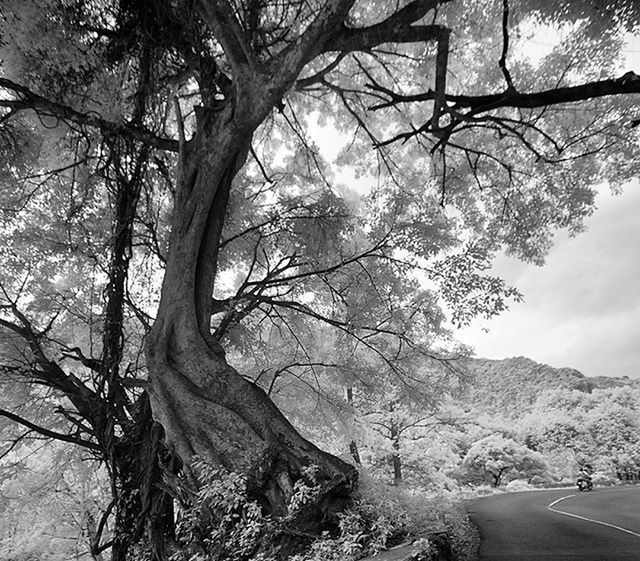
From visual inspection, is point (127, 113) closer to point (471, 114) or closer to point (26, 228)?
point (26, 228)

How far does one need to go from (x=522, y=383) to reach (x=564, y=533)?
43799 millimetres

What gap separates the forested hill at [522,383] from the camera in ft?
116

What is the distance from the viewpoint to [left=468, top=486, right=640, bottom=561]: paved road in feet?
12.7

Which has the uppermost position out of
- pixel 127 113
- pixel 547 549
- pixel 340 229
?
pixel 127 113

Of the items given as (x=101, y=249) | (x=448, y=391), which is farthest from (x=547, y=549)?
(x=101, y=249)

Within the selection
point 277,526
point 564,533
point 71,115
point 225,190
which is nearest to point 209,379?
point 277,526

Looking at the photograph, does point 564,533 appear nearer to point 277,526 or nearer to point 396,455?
point 277,526

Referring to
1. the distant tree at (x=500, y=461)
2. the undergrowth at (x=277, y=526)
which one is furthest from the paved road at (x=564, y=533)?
the distant tree at (x=500, y=461)

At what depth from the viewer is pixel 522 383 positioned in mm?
42531

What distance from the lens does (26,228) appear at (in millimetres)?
4785

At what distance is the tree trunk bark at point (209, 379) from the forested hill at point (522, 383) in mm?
34201

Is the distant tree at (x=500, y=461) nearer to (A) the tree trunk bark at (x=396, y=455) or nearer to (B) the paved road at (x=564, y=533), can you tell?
(A) the tree trunk bark at (x=396, y=455)

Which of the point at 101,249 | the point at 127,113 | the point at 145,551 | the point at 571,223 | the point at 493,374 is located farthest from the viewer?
the point at 493,374

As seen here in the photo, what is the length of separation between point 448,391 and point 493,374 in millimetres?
46247
